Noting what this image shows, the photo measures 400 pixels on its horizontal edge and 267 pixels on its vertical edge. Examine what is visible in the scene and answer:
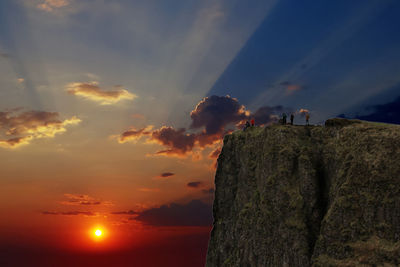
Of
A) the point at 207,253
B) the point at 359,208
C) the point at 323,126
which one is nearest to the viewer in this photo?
the point at 359,208

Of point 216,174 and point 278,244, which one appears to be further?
point 216,174

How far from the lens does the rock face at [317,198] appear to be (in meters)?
46.8

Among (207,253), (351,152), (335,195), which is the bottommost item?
(207,253)

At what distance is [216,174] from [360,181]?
3879cm

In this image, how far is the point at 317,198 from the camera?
2172 inches

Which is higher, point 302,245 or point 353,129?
point 353,129

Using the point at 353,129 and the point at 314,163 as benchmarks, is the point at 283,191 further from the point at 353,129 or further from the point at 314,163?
the point at 353,129

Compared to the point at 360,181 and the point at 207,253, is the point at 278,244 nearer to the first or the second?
the point at 360,181

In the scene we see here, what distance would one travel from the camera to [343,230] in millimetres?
48375

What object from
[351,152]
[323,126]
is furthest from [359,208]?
[323,126]

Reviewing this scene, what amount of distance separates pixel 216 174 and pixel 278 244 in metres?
29.1

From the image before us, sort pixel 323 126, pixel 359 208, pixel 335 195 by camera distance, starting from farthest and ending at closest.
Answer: pixel 323 126
pixel 335 195
pixel 359 208

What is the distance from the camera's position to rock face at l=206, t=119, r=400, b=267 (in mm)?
46844

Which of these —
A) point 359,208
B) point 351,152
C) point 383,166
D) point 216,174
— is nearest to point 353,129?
point 351,152
